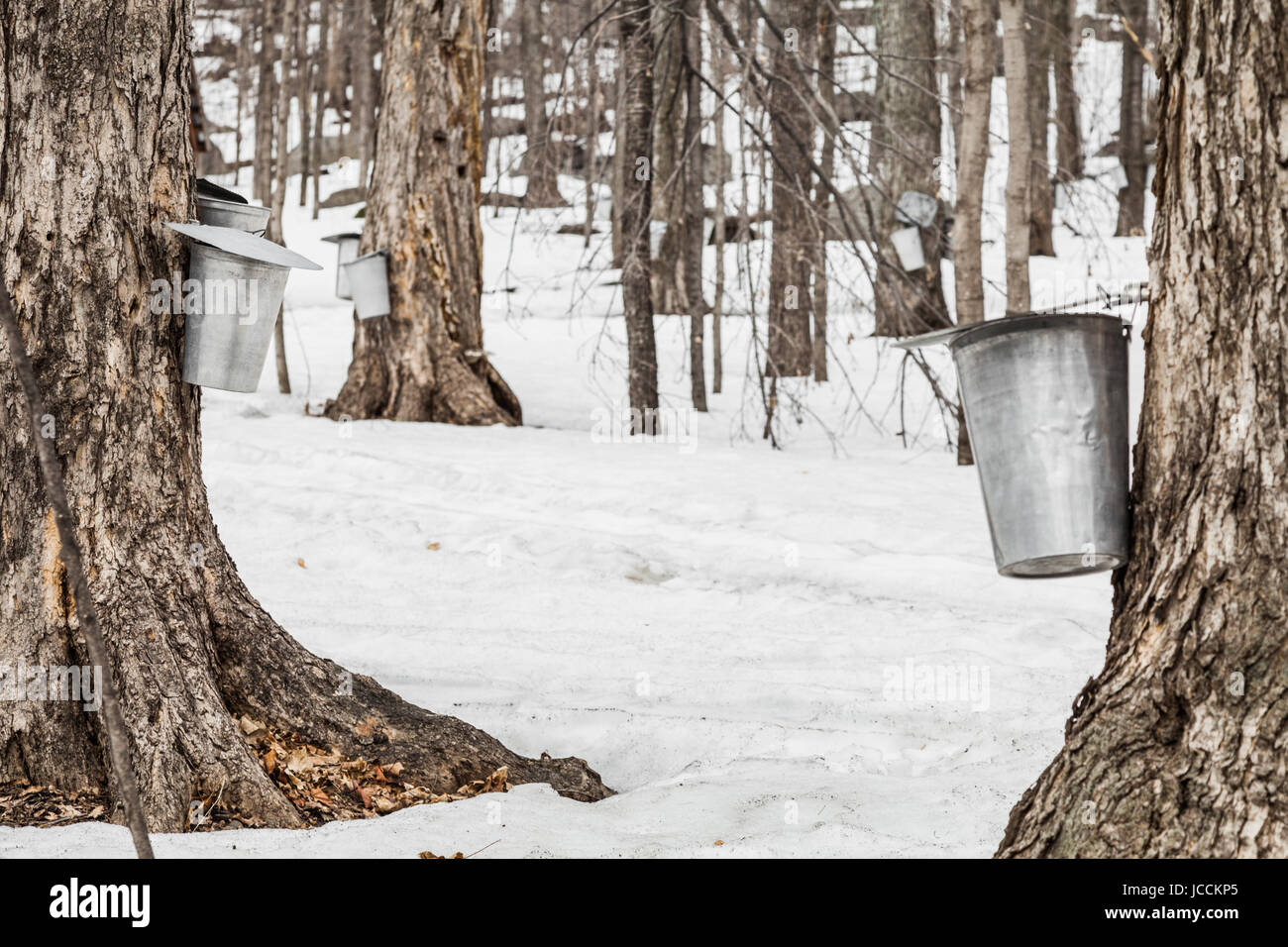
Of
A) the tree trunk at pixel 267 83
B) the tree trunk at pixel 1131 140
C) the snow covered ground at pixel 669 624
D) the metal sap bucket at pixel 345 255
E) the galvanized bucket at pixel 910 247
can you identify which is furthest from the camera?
the tree trunk at pixel 1131 140

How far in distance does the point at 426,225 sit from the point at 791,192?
2.61m

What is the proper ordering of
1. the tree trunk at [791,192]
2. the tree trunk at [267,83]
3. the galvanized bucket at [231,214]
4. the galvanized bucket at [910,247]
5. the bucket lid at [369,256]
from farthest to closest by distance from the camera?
the tree trunk at [267,83], the galvanized bucket at [910,247], the bucket lid at [369,256], the tree trunk at [791,192], the galvanized bucket at [231,214]

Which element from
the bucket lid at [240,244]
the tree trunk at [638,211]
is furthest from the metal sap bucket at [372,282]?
the bucket lid at [240,244]

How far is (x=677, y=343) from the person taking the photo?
10.8 meters

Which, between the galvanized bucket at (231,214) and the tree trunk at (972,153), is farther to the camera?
the tree trunk at (972,153)

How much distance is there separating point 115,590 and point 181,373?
48 cm

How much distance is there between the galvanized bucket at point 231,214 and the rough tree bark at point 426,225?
4213 millimetres

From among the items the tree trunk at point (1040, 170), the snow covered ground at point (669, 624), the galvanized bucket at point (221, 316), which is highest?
the tree trunk at point (1040, 170)

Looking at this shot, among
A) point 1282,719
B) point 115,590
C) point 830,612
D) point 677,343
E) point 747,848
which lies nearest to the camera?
point 1282,719

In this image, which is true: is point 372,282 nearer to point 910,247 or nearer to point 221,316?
point 910,247

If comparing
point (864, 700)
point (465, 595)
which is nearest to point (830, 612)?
point (864, 700)

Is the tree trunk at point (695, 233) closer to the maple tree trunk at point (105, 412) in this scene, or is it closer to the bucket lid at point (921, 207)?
the bucket lid at point (921, 207)

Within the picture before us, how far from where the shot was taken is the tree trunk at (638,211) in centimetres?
639
